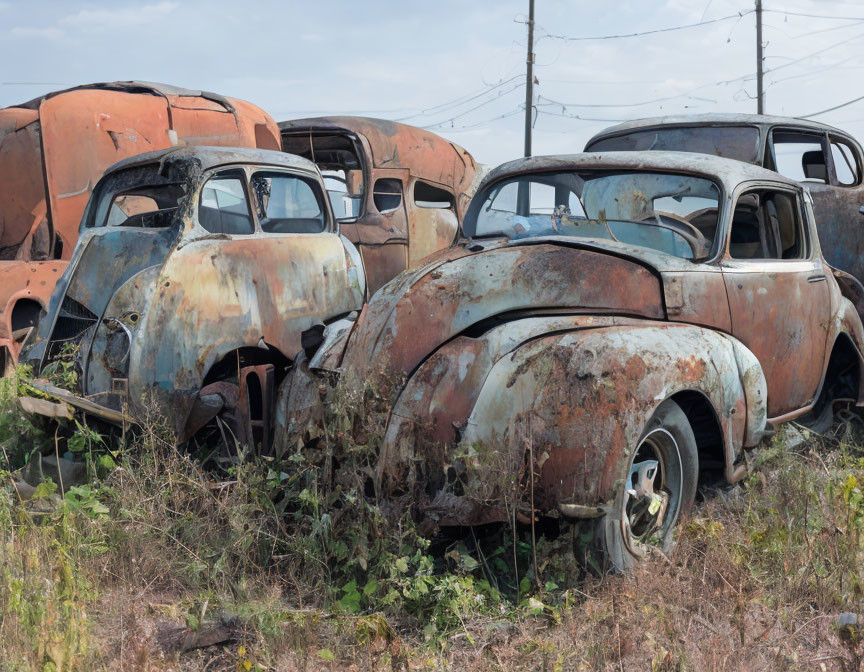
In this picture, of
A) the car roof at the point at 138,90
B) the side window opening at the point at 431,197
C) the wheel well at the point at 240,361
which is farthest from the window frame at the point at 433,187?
the wheel well at the point at 240,361

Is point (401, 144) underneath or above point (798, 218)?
above

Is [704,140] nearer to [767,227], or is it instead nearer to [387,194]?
[767,227]

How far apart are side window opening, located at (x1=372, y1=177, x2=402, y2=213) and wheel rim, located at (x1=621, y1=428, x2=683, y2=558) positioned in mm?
5750

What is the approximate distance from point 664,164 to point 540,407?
2019 millimetres

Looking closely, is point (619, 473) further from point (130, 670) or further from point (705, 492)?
point (130, 670)

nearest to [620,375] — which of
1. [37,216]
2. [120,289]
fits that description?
[120,289]

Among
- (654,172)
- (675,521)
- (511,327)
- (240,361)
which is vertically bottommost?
(675,521)

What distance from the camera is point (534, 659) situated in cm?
305

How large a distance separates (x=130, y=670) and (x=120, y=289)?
2.98m

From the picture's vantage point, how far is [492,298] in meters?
4.11

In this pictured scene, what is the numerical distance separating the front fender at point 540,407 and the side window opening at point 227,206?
2742mm

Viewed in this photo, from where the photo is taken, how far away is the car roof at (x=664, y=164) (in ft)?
15.7

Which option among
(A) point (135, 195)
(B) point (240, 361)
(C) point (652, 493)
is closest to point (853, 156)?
(C) point (652, 493)

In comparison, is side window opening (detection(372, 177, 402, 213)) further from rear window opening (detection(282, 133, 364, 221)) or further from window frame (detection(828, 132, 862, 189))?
window frame (detection(828, 132, 862, 189))
